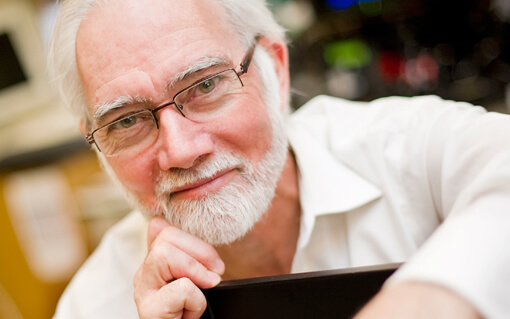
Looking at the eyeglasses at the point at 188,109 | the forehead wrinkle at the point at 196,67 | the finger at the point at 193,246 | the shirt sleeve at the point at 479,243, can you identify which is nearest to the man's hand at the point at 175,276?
the finger at the point at 193,246

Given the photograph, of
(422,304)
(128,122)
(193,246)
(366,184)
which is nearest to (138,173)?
(128,122)

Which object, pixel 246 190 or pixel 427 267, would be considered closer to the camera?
pixel 427 267

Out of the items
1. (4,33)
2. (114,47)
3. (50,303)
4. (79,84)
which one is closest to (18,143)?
(4,33)

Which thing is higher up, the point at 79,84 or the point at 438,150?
the point at 79,84

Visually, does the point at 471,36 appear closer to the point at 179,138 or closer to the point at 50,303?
the point at 179,138

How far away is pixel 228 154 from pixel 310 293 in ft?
1.24

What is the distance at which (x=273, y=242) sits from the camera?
1192mm

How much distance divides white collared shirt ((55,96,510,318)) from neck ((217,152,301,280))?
0.05 metres

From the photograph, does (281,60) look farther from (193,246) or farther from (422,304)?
(422,304)

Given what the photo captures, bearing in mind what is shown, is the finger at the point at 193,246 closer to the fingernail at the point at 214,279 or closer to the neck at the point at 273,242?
the fingernail at the point at 214,279

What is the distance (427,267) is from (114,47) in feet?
2.53

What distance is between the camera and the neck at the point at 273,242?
1158 millimetres

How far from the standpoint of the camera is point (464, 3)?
279 centimetres

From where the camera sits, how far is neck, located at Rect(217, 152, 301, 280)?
116cm
